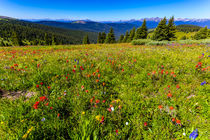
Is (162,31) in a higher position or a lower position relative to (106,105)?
higher

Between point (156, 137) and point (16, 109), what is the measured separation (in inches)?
137

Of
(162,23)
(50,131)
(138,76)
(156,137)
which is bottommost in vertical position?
(156,137)

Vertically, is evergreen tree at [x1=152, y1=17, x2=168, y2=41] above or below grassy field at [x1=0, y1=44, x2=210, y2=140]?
above

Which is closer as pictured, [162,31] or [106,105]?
[106,105]

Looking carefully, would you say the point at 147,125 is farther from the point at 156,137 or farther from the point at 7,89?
the point at 7,89

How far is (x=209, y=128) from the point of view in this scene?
2.19 metres

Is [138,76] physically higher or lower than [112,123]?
higher

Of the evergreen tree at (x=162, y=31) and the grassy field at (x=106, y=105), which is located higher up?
Result: the evergreen tree at (x=162, y=31)

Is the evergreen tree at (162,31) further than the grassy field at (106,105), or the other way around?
the evergreen tree at (162,31)

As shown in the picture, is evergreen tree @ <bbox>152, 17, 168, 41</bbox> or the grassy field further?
evergreen tree @ <bbox>152, 17, 168, 41</bbox>

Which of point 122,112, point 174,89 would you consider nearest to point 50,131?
point 122,112

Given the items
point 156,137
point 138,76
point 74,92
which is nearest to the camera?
point 156,137

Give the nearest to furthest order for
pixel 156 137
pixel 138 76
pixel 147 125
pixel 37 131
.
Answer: pixel 37 131
pixel 156 137
pixel 147 125
pixel 138 76

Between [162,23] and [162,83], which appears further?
[162,23]
